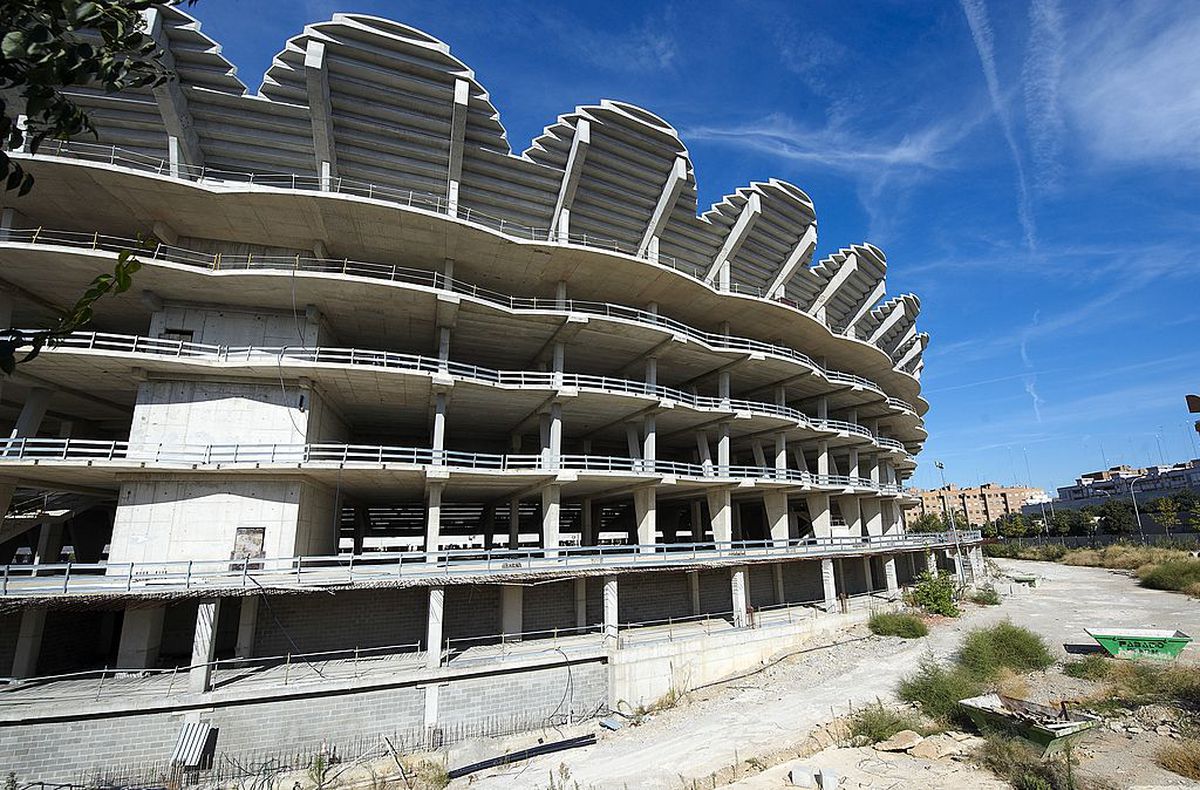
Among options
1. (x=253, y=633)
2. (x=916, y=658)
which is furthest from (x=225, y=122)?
(x=916, y=658)

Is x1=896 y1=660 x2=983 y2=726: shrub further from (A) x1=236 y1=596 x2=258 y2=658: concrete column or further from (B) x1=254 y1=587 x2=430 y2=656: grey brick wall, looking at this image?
(A) x1=236 y1=596 x2=258 y2=658: concrete column

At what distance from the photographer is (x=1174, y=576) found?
3475 centimetres

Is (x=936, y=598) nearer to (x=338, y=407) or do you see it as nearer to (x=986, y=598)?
(x=986, y=598)

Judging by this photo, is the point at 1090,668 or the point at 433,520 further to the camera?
the point at 433,520

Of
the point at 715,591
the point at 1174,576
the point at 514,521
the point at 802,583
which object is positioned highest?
the point at 514,521

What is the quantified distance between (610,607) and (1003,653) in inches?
531

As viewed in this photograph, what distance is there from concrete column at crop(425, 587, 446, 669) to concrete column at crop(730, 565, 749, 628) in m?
12.8

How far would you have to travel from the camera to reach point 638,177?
84.6ft

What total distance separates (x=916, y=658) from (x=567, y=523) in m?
23.3

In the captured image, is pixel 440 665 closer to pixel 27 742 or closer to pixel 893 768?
pixel 27 742

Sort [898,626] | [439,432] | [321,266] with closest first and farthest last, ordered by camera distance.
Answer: [439,432] < [321,266] < [898,626]

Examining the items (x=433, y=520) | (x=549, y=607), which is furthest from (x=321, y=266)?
(x=549, y=607)

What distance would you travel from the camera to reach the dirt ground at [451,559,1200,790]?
39.8ft

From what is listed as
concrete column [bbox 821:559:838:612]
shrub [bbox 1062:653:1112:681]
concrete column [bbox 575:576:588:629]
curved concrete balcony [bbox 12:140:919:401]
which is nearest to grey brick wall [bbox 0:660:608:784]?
concrete column [bbox 575:576:588:629]
